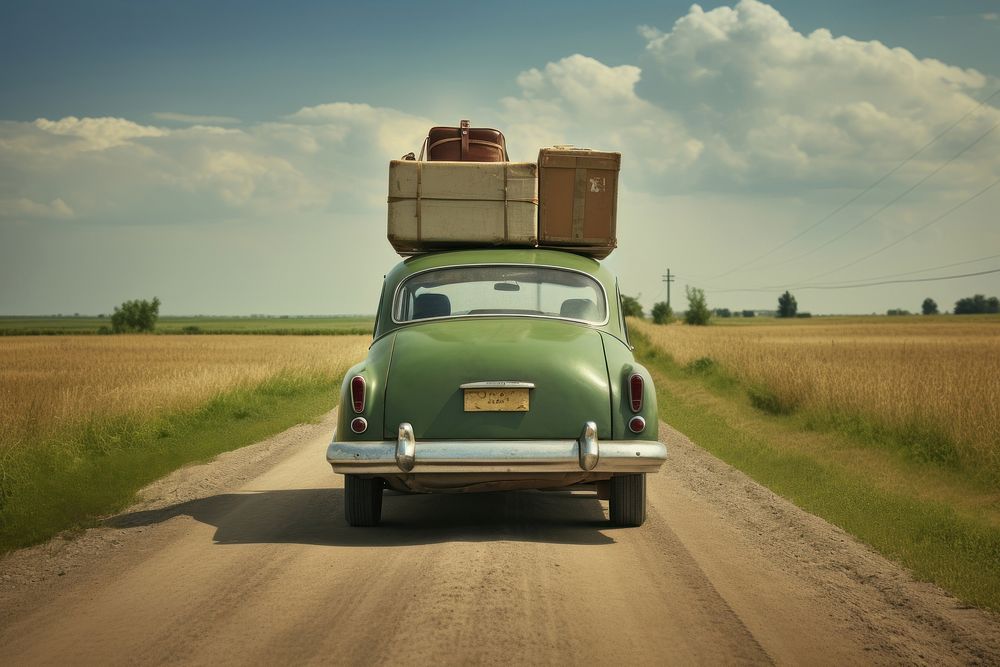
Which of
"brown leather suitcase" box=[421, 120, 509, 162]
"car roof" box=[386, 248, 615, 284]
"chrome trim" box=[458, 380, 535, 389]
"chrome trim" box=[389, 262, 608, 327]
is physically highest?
"brown leather suitcase" box=[421, 120, 509, 162]

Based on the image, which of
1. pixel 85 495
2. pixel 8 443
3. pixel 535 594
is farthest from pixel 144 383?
pixel 535 594

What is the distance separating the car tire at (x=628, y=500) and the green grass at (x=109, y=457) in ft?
14.3

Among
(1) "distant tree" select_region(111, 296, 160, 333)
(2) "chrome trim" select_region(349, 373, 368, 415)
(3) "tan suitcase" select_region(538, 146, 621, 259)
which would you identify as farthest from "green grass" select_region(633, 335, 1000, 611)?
(1) "distant tree" select_region(111, 296, 160, 333)

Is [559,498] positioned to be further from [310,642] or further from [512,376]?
[310,642]

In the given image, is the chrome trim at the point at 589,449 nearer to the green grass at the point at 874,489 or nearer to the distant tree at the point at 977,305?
the green grass at the point at 874,489

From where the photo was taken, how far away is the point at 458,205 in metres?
9.00

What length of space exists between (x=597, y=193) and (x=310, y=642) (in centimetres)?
596

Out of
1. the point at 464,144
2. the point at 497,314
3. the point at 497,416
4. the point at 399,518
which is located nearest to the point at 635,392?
the point at 497,416

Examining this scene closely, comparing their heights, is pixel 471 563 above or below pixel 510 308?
below

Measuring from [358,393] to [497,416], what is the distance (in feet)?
3.45

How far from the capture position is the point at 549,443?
6449mm

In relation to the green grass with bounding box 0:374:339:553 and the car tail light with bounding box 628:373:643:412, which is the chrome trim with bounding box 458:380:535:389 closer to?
the car tail light with bounding box 628:373:643:412

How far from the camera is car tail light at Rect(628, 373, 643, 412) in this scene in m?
6.71

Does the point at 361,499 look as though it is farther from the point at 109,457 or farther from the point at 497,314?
the point at 109,457
